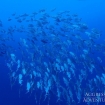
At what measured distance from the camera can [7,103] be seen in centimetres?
897

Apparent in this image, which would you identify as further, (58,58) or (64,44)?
(64,44)

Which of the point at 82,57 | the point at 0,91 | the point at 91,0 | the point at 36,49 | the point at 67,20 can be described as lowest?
the point at 0,91

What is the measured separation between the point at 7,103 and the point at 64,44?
11.2 feet

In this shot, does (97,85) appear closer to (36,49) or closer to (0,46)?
(36,49)

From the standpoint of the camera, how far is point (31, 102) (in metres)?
8.89

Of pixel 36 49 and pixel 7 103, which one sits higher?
pixel 36 49

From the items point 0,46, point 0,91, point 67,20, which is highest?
point 67,20

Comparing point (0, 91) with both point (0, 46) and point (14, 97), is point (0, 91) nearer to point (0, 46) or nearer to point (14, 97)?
point (14, 97)

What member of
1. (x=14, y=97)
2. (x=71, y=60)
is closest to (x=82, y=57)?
(x=71, y=60)

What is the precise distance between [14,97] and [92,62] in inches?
150

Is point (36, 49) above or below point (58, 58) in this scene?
above

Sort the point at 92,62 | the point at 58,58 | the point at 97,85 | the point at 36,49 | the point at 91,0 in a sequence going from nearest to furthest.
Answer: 1. the point at 97,85
2. the point at 92,62
3. the point at 58,58
4. the point at 36,49
5. the point at 91,0

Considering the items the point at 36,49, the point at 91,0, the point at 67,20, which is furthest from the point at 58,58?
the point at 91,0

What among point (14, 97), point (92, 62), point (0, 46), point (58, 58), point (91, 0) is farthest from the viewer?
point (91, 0)
